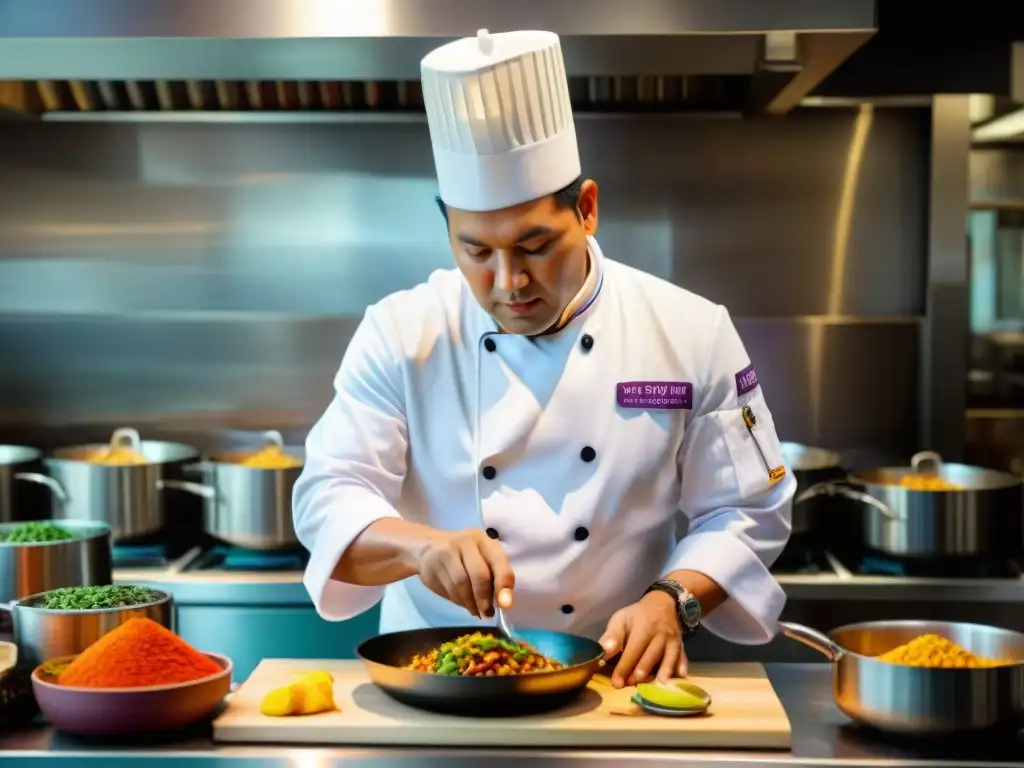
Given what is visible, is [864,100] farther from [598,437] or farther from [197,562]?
[197,562]

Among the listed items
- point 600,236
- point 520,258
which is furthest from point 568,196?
point 600,236

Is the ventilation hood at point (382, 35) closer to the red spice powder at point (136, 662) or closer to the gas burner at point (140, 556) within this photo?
the gas burner at point (140, 556)

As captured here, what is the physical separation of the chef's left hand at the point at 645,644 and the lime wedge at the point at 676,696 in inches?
4.0

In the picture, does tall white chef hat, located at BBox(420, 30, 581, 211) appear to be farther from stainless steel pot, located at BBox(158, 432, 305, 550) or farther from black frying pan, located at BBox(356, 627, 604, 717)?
stainless steel pot, located at BBox(158, 432, 305, 550)

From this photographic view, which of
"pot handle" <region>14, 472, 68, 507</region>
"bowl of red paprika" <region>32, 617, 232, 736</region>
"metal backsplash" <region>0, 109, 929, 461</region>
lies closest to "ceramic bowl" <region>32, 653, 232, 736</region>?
"bowl of red paprika" <region>32, 617, 232, 736</region>

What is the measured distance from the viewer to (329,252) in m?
4.00

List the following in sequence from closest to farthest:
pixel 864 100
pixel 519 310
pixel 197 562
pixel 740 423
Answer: pixel 519 310, pixel 740 423, pixel 197 562, pixel 864 100

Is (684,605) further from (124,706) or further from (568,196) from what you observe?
(124,706)

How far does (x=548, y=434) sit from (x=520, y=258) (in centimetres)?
40

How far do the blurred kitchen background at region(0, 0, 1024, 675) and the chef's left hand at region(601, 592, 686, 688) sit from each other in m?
1.91

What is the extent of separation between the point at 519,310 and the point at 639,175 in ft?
6.31

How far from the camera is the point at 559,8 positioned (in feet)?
9.17

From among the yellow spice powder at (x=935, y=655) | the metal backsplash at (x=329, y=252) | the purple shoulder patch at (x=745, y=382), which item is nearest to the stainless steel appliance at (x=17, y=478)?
the metal backsplash at (x=329, y=252)

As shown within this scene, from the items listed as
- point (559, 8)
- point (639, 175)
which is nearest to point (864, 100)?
point (639, 175)
